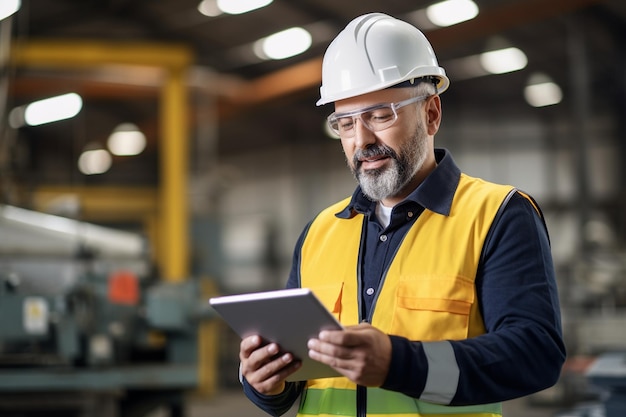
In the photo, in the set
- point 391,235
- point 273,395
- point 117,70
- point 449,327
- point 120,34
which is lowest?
point 273,395

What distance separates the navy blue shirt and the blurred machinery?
135 inches

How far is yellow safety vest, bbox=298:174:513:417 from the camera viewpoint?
59.4 inches

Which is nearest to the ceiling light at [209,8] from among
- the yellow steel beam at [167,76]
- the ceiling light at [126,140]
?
the yellow steel beam at [167,76]

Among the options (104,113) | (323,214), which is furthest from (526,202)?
(104,113)

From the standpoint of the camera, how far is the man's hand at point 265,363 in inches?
56.2

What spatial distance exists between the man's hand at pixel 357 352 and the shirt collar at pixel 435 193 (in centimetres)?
39

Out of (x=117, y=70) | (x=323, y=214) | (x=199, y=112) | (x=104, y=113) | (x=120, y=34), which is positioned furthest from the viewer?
(x=104, y=113)

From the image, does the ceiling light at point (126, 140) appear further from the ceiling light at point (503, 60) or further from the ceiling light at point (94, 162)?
the ceiling light at point (503, 60)

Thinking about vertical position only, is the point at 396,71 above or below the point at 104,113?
below

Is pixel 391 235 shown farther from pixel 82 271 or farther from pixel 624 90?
pixel 624 90

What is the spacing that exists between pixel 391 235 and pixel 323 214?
244 millimetres

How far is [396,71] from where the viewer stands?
1670 millimetres

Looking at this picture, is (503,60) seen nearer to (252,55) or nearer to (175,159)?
(252,55)

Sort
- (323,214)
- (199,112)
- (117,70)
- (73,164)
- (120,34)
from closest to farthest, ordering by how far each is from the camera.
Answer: (323,214), (117,70), (120,34), (199,112), (73,164)
